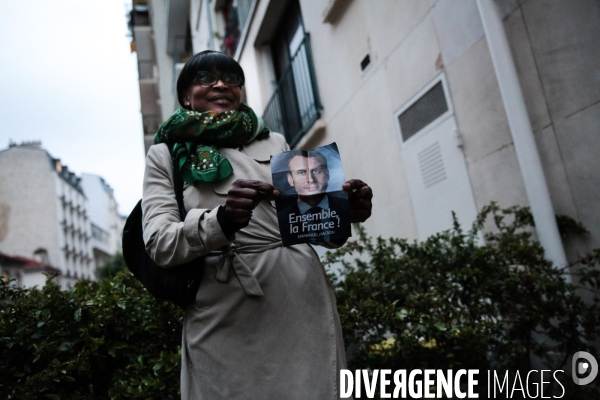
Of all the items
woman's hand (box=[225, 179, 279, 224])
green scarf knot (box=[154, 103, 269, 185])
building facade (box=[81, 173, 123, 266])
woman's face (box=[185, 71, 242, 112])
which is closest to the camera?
woman's hand (box=[225, 179, 279, 224])

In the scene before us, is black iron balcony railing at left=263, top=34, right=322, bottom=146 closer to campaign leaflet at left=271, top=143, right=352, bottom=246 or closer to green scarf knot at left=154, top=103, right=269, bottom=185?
green scarf knot at left=154, top=103, right=269, bottom=185

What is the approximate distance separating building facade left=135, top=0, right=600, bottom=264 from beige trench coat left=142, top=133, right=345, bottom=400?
7.62 feet

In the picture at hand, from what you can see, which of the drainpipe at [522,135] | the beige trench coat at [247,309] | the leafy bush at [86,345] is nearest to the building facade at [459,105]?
the drainpipe at [522,135]

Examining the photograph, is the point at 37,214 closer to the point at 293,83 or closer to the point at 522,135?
the point at 293,83

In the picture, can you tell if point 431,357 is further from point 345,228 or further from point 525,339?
point 345,228

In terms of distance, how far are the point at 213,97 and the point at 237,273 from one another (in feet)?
2.36

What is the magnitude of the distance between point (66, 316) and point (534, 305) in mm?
2600

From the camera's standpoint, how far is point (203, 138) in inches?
65.3

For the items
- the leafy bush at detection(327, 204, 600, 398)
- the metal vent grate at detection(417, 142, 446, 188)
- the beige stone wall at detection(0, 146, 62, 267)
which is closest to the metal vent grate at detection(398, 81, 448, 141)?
the metal vent grate at detection(417, 142, 446, 188)

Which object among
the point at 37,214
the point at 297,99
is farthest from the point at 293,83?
the point at 37,214

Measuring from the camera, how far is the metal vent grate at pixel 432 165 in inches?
179

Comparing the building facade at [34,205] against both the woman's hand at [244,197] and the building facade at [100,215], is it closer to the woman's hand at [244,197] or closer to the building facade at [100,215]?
the building facade at [100,215]

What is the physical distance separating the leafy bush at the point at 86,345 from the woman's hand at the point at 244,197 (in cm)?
126

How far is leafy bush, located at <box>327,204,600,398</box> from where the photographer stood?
2.73m
